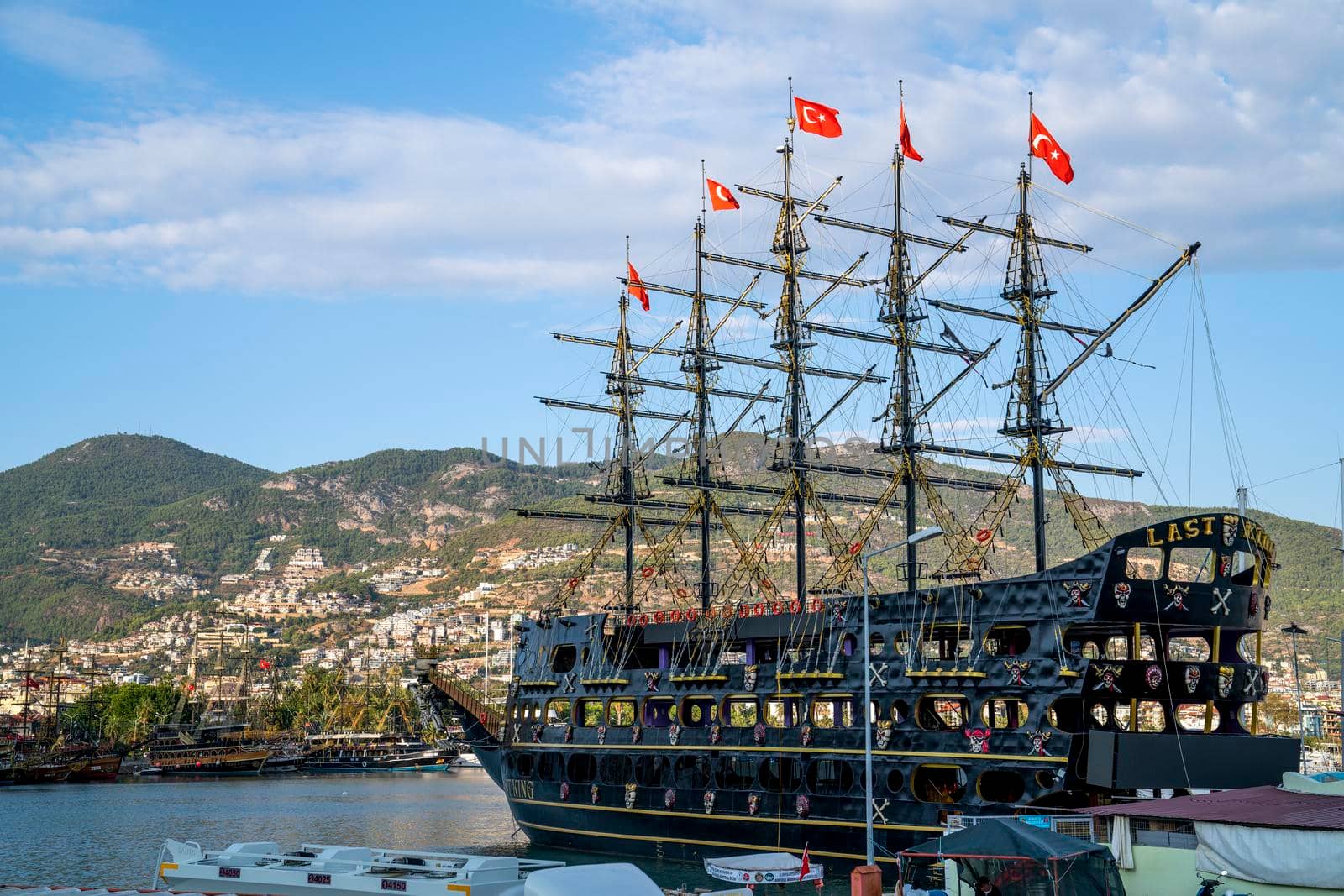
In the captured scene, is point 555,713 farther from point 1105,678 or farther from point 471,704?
point 1105,678

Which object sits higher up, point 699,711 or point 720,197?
point 720,197

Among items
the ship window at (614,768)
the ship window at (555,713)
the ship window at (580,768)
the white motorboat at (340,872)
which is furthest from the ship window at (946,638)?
the ship window at (555,713)

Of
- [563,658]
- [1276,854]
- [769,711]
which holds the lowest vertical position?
[1276,854]

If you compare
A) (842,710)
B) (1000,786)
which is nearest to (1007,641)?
(1000,786)

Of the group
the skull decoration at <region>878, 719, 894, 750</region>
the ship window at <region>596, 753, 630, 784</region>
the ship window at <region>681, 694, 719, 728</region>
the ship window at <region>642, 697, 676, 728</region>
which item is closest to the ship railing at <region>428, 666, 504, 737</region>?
the ship window at <region>596, 753, 630, 784</region>

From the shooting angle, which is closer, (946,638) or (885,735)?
(885,735)

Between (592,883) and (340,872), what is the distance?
7.99m

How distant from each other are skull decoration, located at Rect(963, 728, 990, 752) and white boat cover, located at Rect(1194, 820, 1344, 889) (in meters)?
9.19

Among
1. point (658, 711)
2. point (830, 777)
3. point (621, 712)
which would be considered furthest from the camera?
point (621, 712)

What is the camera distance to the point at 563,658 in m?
44.1

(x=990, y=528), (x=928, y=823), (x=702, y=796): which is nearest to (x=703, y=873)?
(x=702, y=796)

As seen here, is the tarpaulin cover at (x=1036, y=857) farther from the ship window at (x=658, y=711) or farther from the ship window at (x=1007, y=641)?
the ship window at (x=658, y=711)

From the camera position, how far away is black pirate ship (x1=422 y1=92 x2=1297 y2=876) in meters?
29.6

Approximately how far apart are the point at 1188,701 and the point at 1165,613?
2.60 m
